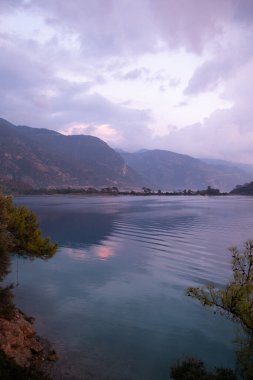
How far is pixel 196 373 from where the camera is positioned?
18.4 metres

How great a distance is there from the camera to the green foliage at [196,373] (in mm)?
17925

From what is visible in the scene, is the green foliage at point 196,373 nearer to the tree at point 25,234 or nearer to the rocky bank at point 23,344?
the rocky bank at point 23,344

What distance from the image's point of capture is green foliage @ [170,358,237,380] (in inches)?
706

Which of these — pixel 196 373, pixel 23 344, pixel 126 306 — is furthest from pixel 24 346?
pixel 126 306

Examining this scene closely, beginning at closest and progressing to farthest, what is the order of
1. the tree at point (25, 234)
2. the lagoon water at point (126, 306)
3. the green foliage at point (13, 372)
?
1. the green foliage at point (13, 372)
2. the lagoon water at point (126, 306)
3. the tree at point (25, 234)

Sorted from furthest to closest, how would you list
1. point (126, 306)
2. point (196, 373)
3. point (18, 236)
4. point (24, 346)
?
point (126, 306)
point (18, 236)
point (24, 346)
point (196, 373)

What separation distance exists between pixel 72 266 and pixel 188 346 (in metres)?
25.8

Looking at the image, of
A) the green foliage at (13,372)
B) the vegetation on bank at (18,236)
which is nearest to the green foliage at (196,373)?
the green foliage at (13,372)

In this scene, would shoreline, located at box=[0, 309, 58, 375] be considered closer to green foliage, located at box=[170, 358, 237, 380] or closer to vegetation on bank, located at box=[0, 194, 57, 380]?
vegetation on bank, located at box=[0, 194, 57, 380]

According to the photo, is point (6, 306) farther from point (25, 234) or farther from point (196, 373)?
point (196, 373)

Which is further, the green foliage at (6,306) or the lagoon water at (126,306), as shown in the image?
the green foliage at (6,306)

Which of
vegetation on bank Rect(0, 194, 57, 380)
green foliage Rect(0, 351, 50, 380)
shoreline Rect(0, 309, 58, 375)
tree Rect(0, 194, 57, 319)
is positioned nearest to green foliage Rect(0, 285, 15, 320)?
vegetation on bank Rect(0, 194, 57, 380)

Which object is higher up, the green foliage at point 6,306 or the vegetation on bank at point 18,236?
the vegetation on bank at point 18,236

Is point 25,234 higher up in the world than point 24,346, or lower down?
higher up
